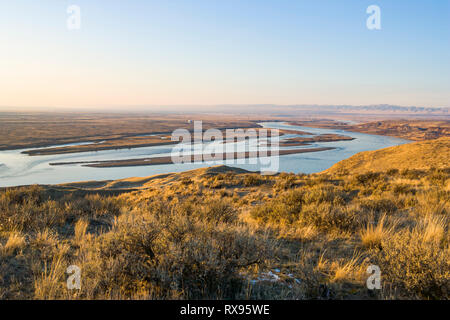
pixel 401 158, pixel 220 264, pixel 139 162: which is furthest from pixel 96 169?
pixel 220 264

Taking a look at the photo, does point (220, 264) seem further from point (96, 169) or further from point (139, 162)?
point (139, 162)

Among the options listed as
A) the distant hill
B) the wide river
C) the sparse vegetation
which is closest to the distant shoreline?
the wide river

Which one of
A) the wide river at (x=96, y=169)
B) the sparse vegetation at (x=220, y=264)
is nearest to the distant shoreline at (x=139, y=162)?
the wide river at (x=96, y=169)

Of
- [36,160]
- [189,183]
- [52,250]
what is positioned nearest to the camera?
[52,250]

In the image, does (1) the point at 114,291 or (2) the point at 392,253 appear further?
(2) the point at 392,253

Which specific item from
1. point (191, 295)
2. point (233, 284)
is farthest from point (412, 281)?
point (191, 295)

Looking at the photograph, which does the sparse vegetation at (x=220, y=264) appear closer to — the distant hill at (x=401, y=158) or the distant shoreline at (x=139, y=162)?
the distant hill at (x=401, y=158)

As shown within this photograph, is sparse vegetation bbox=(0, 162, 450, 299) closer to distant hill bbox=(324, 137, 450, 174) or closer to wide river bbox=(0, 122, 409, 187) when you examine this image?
distant hill bbox=(324, 137, 450, 174)

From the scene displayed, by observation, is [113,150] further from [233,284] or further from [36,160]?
[233,284]
